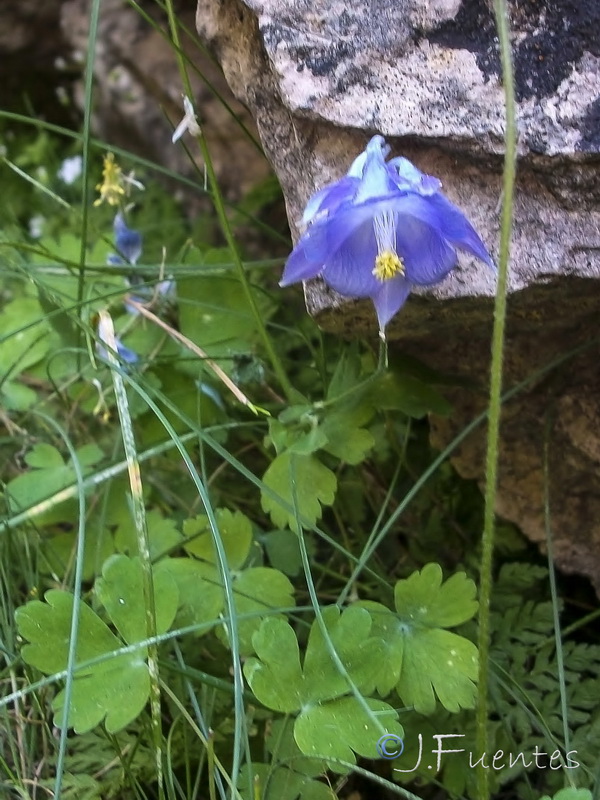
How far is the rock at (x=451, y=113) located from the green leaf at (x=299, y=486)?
0.71ft

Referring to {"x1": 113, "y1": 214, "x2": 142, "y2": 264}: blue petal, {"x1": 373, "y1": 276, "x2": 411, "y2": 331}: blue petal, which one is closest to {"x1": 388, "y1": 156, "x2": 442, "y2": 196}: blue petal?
{"x1": 373, "y1": 276, "x2": 411, "y2": 331}: blue petal

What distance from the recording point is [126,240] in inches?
57.5

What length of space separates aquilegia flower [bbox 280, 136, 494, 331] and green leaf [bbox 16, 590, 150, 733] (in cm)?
52

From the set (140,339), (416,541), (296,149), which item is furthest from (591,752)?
(140,339)

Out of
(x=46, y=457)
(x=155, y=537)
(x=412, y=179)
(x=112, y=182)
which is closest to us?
(x=412, y=179)

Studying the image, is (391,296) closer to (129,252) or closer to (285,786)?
(285,786)

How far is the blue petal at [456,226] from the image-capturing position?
767 millimetres

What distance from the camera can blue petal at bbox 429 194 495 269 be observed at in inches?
30.2

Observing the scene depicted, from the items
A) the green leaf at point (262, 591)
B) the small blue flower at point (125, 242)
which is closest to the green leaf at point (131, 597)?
the green leaf at point (262, 591)

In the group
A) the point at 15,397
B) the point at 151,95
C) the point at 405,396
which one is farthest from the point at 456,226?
the point at 151,95

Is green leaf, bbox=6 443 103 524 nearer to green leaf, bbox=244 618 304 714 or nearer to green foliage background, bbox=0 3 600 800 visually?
green foliage background, bbox=0 3 600 800

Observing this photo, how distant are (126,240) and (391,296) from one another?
0.80 metres

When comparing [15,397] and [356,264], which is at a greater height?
[356,264]

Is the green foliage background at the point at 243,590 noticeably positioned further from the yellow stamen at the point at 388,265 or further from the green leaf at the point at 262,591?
the yellow stamen at the point at 388,265
